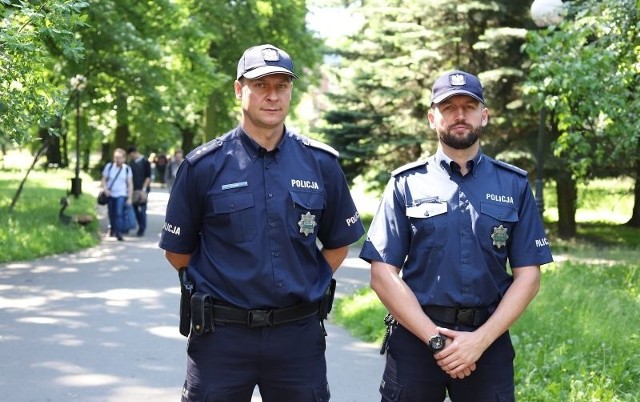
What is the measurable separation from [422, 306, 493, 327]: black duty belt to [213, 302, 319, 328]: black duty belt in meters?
0.61

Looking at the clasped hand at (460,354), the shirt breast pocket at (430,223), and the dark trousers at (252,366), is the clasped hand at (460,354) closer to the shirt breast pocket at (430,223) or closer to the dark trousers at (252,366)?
the shirt breast pocket at (430,223)

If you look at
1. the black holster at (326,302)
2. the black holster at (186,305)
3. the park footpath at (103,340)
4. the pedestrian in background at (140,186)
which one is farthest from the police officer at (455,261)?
the pedestrian in background at (140,186)

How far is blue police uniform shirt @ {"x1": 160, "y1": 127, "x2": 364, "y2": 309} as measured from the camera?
384cm

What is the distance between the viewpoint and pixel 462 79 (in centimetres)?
401

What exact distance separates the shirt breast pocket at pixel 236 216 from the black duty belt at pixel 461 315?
86cm

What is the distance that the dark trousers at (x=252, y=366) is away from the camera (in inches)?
150

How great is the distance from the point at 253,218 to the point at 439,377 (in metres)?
1.03

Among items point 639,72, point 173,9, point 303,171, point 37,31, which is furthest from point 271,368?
point 173,9

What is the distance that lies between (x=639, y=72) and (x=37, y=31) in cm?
647

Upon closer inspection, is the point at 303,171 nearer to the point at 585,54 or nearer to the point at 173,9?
the point at 585,54

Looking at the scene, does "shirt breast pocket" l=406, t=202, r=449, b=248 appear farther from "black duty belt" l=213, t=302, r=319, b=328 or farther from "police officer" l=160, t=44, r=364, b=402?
"black duty belt" l=213, t=302, r=319, b=328

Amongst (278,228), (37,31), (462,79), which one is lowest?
(278,228)

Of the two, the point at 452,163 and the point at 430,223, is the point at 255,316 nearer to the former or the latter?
the point at 430,223

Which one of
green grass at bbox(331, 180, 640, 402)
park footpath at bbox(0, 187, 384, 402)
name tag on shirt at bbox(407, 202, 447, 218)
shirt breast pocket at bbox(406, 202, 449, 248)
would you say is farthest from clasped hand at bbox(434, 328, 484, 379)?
park footpath at bbox(0, 187, 384, 402)
